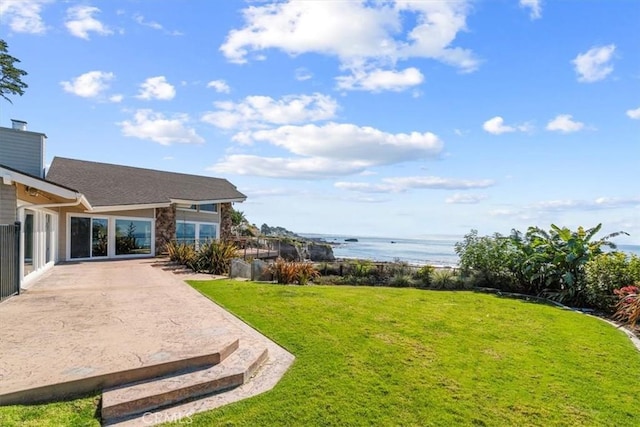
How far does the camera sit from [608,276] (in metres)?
9.91

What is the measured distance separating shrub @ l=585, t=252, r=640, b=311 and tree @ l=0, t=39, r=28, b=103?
2547 cm

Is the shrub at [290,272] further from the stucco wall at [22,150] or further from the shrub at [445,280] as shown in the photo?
the stucco wall at [22,150]

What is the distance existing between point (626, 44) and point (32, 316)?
15058mm

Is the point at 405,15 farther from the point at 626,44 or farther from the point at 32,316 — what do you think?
the point at 32,316

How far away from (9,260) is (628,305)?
1369 centimetres

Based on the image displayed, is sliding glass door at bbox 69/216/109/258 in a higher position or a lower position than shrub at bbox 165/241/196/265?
higher

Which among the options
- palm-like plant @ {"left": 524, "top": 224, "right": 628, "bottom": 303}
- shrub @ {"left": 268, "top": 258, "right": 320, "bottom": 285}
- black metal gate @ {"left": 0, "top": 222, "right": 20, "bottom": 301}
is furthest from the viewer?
shrub @ {"left": 268, "top": 258, "right": 320, "bottom": 285}

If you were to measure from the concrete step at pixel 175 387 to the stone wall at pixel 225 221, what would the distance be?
2042 centimetres

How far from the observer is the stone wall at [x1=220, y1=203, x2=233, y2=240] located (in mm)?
24906

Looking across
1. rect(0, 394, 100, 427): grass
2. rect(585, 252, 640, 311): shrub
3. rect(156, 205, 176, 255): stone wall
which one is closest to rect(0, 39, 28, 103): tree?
rect(156, 205, 176, 255): stone wall

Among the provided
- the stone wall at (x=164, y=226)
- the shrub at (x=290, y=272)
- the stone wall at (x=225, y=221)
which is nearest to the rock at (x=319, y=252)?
the stone wall at (x=225, y=221)

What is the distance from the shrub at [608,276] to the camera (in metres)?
9.60

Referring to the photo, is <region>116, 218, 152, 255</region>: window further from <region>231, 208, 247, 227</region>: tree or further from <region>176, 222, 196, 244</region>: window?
<region>231, 208, 247, 227</region>: tree

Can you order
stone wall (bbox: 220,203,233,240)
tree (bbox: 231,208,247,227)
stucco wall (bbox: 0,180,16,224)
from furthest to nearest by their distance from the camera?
tree (bbox: 231,208,247,227) → stone wall (bbox: 220,203,233,240) → stucco wall (bbox: 0,180,16,224)
